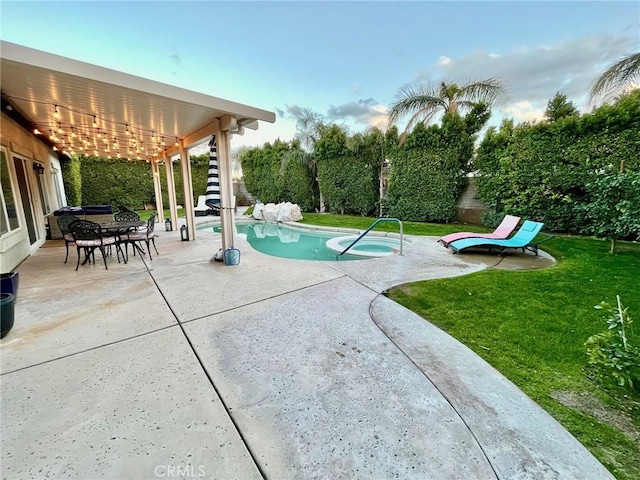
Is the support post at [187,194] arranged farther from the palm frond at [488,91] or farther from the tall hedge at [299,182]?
the palm frond at [488,91]

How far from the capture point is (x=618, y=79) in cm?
657

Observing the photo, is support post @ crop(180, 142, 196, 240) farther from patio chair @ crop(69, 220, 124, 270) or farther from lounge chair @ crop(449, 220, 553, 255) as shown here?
lounge chair @ crop(449, 220, 553, 255)

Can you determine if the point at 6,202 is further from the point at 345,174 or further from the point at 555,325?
the point at 345,174

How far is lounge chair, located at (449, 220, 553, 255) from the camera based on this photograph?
19.6 feet

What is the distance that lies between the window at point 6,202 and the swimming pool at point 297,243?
4.98 meters

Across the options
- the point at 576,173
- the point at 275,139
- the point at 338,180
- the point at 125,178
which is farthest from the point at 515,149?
the point at 125,178

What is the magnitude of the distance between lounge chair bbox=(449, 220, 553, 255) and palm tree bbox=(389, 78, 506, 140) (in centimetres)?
540

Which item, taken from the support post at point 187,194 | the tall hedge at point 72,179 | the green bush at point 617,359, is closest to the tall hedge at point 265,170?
the support post at point 187,194

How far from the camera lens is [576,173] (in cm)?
715

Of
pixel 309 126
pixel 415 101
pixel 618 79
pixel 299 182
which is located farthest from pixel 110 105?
pixel 618 79

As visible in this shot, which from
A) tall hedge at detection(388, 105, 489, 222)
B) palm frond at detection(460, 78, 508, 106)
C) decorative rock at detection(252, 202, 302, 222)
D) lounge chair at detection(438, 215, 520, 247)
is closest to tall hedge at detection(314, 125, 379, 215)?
tall hedge at detection(388, 105, 489, 222)

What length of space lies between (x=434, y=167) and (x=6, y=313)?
11.1 meters

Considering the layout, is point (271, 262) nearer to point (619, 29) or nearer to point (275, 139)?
point (619, 29)

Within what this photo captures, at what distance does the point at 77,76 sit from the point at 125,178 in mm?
14877
